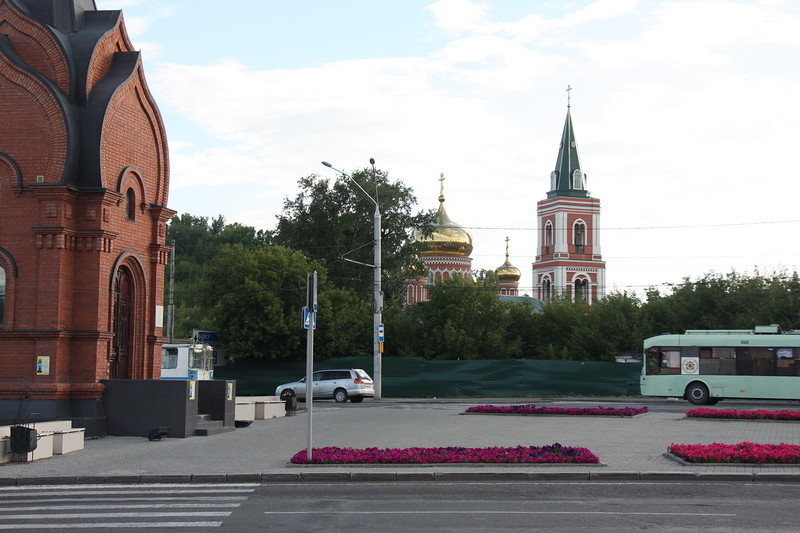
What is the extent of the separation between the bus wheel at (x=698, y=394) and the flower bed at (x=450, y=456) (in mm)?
20613

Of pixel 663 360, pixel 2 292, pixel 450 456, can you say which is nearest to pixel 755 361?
pixel 663 360

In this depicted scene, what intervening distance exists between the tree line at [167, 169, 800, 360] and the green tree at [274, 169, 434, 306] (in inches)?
2.9

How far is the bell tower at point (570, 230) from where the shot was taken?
94.9m

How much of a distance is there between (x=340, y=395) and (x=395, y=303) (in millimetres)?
23256

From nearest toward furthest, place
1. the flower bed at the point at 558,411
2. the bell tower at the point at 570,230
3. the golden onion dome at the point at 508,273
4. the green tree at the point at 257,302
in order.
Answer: the flower bed at the point at 558,411, the green tree at the point at 257,302, the bell tower at the point at 570,230, the golden onion dome at the point at 508,273

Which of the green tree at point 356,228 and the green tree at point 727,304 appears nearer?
the green tree at point 727,304

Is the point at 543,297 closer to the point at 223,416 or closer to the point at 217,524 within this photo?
the point at 223,416

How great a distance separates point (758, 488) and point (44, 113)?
16.8 metres

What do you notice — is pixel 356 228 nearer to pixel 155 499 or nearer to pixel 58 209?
pixel 58 209

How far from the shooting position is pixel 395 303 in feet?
204

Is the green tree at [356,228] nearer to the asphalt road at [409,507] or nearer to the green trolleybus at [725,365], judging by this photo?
the green trolleybus at [725,365]

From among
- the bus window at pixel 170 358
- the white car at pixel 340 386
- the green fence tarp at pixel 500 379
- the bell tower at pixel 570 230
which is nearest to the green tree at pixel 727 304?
the green fence tarp at pixel 500 379

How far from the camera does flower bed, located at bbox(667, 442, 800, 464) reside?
15.6 meters

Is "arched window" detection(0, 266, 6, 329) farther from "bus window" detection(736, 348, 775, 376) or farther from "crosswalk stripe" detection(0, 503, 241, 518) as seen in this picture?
"bus window" detection(736, 348, 775, 376)
